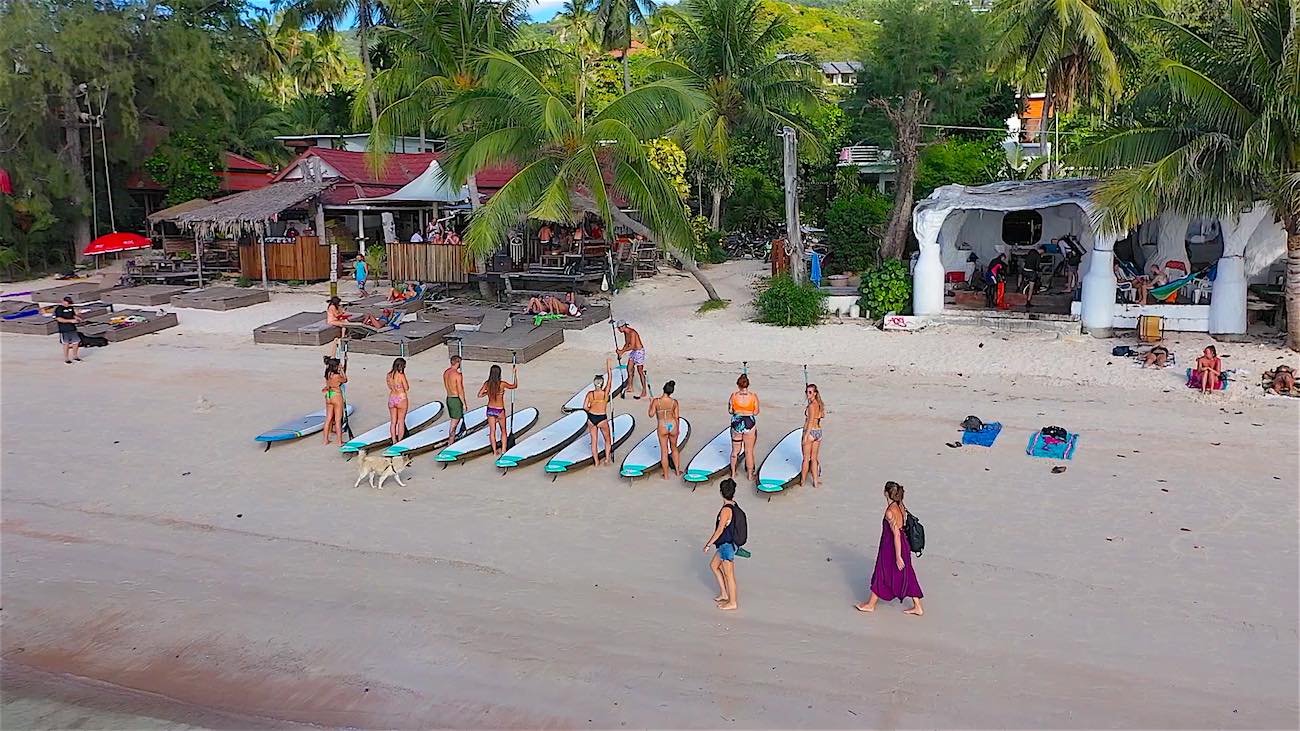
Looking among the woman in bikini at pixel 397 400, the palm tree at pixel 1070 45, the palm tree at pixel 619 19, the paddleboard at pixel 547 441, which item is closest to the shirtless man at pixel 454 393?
the woman in bikini at pixel 397 400

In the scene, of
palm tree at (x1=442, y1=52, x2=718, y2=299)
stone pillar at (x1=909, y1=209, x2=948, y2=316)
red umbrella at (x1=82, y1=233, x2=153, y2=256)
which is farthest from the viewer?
red umbrella at (x1=82, y1=233, x2=153, y2=256)

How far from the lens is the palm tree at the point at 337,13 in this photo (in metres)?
32.2

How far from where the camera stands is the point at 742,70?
26.7m

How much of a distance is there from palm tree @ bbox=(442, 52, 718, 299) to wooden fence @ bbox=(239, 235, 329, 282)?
9.42 meters

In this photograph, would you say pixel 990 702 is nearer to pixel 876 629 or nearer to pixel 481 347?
pixel 876 629

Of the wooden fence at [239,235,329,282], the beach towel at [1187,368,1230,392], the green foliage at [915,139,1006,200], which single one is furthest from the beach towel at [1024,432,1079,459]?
the wooden fence at [239,235,329,282]

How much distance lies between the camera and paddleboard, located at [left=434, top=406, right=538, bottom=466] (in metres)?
11.6

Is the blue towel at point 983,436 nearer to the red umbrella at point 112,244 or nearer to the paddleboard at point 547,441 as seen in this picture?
the paddleboard at point 547,441

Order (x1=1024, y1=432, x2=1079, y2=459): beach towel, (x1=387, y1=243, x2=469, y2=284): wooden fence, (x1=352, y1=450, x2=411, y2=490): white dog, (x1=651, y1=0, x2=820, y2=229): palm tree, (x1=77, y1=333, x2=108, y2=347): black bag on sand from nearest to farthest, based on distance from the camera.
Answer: (x1=352, y1=450, x2=411, y2=490): white dog, (x1=1024, y1=432, x2=1079, y2=459): beach towel, (x1=77, y1=333, x2=108, y2=347): black bag on sand, (x1=387, y1=243, x2=469, y2=284): wooden fence, (x1=651, y1=0, x2=820, y2=229): palm tree

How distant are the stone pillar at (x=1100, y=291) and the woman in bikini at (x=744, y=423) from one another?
962cm

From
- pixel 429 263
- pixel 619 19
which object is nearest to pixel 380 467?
pixel 429 263

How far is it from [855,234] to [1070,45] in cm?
Result: 641

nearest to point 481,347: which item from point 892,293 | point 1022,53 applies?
point 892,293

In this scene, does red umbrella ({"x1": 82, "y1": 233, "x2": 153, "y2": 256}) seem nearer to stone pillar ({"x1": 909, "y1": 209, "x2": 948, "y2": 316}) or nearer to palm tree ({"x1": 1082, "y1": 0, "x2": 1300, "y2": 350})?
stone pillar ({"x1": 909, "y1": 209, "x2": 948, "y2": 316})
